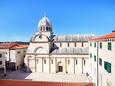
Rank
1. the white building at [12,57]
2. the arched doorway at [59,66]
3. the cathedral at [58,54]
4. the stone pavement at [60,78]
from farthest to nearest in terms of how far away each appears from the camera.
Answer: the white building at [12,57], the arched doorway at [59,66], the cathedral at [58,54], the stone pavement at [60,78]

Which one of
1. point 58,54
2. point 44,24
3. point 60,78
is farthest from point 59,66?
point 44,24

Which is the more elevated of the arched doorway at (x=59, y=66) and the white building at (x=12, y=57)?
the white building at (x=12, y=57)

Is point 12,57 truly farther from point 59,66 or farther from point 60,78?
point 60,78

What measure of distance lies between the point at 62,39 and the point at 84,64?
32.3 ft

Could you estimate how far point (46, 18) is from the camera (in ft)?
157

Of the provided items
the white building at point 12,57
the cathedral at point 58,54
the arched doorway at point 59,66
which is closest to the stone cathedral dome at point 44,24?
the cathedral at point 58,54

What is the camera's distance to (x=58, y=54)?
42438mm

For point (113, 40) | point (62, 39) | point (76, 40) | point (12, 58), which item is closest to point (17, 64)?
point (12, 58)

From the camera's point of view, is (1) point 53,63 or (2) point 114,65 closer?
(2) point 114,65

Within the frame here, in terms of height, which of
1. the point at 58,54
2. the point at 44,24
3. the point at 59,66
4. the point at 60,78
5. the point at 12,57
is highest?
the point at 44,24

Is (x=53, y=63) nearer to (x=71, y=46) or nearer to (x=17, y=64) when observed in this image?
(x=71, y=46)

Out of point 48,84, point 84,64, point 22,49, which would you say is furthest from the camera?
point 22,49

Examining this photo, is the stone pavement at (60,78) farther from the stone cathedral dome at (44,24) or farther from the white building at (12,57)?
the stone cathedral dome at (44,24)

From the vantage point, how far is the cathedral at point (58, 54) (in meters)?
41.7
